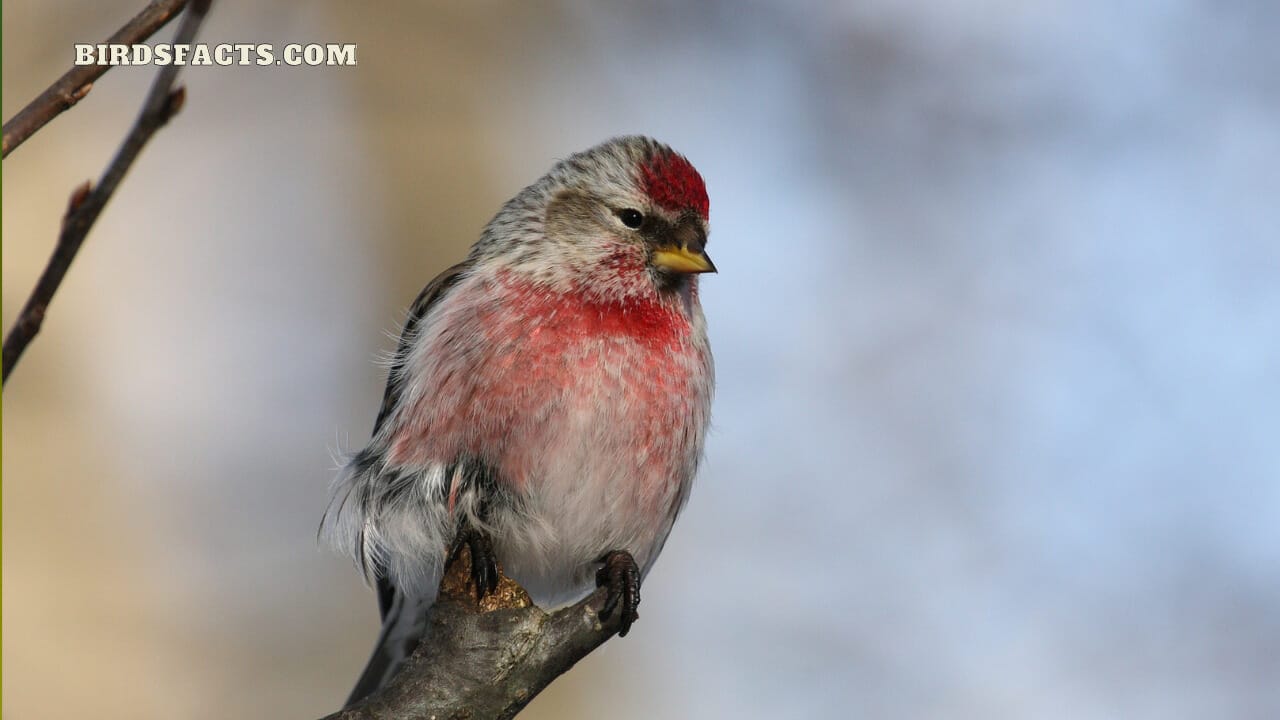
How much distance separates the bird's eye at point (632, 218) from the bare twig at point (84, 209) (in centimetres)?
219

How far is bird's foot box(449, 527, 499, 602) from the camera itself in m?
2.30

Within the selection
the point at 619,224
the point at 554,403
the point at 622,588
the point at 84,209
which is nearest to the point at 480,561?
the point at 622,588

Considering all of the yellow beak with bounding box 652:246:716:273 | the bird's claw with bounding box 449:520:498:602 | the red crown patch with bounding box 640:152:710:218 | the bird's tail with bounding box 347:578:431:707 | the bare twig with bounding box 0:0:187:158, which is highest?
the red crown patch with bounding box 640:152:710:218

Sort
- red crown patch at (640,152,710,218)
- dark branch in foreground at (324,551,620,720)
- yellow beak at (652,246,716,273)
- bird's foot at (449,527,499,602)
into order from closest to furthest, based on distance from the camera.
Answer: dark branch in foreground at (324,551,620,720) < bird's foot at (449,527,499,602) < yellow beak at (652,246,716,273) < red crown patch at (640,152,710,218)

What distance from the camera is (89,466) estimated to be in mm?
6641

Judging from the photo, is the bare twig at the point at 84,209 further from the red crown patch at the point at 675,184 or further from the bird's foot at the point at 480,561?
the red crown patch at the point at 675,184

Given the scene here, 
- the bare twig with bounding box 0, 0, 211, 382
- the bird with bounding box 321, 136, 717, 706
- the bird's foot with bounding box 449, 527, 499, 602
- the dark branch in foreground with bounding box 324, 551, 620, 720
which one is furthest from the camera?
the bird with bounding box 321, 136, 717, 706

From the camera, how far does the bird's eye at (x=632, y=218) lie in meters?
3.60

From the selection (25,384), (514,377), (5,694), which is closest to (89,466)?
(25,384)

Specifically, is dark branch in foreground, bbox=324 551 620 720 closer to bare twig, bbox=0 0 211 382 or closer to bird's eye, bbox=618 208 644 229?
bare twig, bbox=0 0 211 382

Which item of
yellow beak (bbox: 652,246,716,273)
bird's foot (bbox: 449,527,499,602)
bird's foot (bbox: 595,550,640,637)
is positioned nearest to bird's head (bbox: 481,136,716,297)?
yellow beak (bbox: 652,246,716,273)

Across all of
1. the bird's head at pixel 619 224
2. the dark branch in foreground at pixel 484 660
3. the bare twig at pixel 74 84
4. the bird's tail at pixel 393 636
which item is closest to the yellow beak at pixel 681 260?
the bird's head at pixel 619 224

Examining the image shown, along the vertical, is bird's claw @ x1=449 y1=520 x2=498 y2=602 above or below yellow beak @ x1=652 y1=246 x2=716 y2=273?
below

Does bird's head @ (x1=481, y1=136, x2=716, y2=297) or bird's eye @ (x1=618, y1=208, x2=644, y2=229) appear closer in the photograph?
bird's head @ (x1=481, y1=136, x2=716, y2=297)
